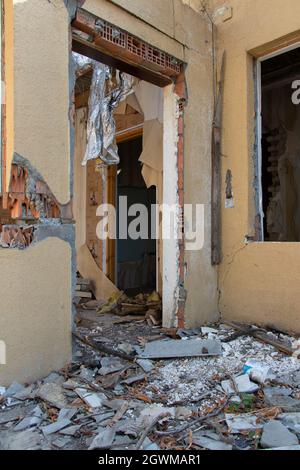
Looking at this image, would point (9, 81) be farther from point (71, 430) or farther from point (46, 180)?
point (71, 430)

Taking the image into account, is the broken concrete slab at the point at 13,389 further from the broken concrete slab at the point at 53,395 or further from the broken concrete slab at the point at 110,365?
the broken concrete slab at the point at 110,365

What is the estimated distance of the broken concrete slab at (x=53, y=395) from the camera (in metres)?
2.26

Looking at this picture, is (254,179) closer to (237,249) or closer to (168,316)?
(237,249)

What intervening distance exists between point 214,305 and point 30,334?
2288mm

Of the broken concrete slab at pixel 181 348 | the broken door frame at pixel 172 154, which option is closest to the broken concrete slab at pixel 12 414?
the broken concrete slab at pixel 181 348

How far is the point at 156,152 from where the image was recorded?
16.0 ft

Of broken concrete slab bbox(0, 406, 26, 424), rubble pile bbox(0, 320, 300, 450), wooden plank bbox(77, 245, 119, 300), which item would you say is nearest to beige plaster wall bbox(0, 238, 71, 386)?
rubble pile bbox(0, 320, 300, 450)

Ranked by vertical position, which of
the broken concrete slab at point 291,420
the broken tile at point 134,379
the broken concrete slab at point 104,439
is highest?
the broken tile at point 134,379

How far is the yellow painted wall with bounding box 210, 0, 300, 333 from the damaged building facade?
1 centimetres

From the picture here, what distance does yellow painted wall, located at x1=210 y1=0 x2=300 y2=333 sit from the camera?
12.0ft

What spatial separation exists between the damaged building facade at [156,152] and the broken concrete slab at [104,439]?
0.84 meters

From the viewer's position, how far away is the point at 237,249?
4062mm

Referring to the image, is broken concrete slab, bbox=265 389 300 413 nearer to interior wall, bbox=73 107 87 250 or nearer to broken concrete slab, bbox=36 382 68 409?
broken concrete slab, bbox=36 382 68 409
